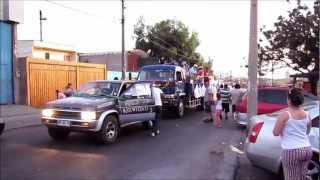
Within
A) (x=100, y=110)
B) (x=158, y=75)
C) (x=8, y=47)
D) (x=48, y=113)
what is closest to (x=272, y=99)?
(x=100, y=110)

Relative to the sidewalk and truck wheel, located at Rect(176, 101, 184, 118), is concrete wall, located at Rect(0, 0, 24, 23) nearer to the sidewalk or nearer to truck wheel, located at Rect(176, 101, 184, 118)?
the sidewalk

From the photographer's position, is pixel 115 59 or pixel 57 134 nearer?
pixel 57 134

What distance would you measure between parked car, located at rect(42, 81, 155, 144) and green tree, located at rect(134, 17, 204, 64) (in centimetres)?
4688

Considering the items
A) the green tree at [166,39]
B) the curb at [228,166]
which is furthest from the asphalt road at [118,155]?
the green tree at [166,39]

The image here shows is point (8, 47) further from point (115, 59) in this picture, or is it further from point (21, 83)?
point (115, 59)

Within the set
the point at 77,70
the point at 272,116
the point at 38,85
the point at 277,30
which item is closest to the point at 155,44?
the point at 277,30

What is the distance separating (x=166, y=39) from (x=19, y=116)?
4299 centimetres

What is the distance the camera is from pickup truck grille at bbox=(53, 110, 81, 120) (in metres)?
12.2

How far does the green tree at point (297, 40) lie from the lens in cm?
3450

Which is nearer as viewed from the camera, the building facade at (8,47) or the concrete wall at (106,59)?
the building facade at (8,47)

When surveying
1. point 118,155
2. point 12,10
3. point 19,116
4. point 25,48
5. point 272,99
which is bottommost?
point 118,155

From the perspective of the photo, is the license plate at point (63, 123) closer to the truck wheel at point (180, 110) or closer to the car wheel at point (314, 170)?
the car wheel at point (314, 170)

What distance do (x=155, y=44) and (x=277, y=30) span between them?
26.3 meters

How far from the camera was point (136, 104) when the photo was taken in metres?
14.4
